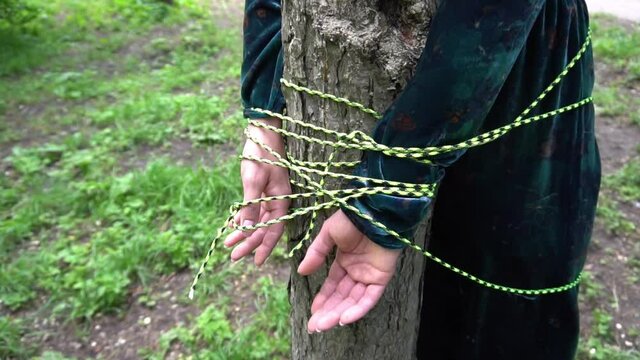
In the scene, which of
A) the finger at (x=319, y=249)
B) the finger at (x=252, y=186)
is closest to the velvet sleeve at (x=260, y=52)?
the finger at (x=252, y=186)

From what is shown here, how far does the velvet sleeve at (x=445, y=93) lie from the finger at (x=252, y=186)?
331mm

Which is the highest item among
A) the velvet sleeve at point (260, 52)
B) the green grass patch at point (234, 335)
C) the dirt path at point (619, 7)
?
the dirt path at point (619, 7)

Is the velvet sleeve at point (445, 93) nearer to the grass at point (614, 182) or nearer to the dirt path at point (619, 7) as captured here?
the grass at point (614, 182)

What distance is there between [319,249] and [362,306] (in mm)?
151

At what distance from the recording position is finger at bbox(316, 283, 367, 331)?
43.8 inches

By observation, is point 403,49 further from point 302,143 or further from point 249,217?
point 249,217

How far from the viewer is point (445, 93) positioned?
941 millimetres

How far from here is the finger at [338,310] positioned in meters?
1.11

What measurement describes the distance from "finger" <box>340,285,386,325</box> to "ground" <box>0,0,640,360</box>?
1455 millimetres

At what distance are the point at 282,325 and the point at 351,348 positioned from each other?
1.22m

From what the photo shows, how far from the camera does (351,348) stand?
1.39m

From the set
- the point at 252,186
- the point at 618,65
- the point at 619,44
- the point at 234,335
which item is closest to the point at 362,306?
the point at 252,186

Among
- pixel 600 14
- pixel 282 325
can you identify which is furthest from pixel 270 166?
pixel 600 14

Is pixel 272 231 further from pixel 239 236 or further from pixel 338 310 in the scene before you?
pixel 338 310
